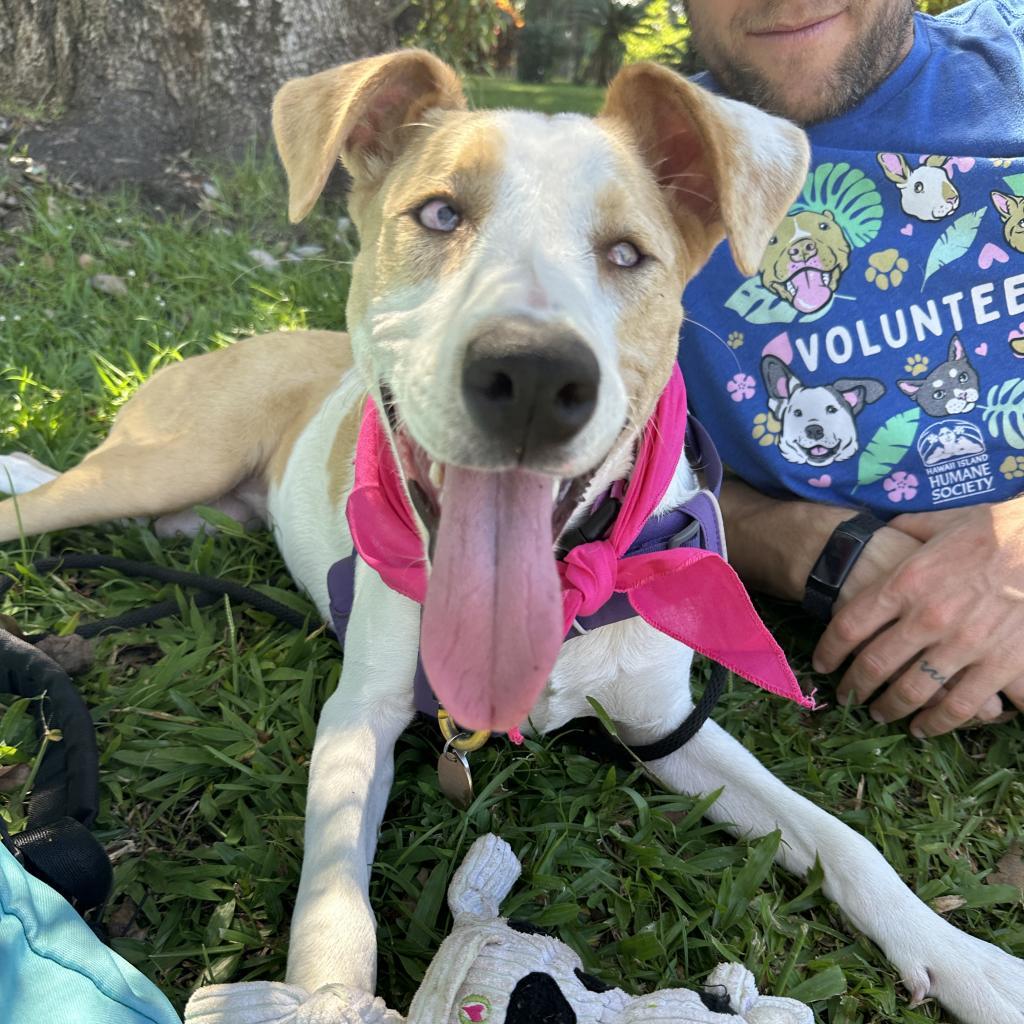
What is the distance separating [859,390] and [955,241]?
584 millimetres

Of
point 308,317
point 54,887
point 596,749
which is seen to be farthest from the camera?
point 308,317

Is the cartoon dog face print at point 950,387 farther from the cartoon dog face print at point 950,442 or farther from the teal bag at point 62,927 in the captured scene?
the teal bag at point 62,927

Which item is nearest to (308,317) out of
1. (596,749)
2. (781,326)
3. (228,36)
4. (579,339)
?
(228,36)

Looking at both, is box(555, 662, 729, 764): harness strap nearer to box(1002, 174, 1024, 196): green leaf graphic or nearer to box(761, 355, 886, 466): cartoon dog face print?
box(761, 355, 886, 466): cartoon dog face print

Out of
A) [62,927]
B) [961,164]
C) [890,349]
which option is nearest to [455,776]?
[62,927]

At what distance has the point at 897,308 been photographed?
281 cm

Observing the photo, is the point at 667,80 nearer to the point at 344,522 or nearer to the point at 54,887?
the point at 344,522

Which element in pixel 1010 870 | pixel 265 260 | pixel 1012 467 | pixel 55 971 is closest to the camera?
pixel 55 971

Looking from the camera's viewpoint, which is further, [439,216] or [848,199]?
[848,199]

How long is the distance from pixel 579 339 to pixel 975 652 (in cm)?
192

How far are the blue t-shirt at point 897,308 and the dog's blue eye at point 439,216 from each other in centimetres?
137

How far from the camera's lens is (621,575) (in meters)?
1.99

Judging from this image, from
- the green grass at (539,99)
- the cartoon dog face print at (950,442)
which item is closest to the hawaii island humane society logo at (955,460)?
the cartoon dog face print at (950,442)

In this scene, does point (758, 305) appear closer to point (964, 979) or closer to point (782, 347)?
point (782, 347)
